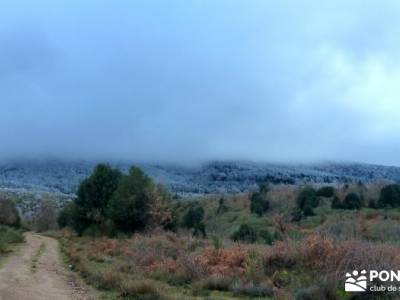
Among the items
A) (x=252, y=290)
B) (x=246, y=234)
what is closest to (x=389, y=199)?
(x=246, y=234)

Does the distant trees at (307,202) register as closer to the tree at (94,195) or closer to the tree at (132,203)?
the tree at (132,203)

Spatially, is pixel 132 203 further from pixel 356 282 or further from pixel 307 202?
pixel 356 282

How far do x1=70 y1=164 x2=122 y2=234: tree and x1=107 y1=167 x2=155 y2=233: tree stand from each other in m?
10.3

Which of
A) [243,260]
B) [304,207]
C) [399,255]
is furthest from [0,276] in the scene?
[304,207]

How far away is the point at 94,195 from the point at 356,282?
5661 centimetres

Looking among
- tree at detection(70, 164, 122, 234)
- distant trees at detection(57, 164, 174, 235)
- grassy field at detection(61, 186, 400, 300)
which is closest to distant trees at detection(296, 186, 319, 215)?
distant trees at detection(57, 164, 174, 235)

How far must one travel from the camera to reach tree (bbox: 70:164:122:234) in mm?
66750

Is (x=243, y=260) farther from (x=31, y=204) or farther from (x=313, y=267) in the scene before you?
(x=31, y=204)

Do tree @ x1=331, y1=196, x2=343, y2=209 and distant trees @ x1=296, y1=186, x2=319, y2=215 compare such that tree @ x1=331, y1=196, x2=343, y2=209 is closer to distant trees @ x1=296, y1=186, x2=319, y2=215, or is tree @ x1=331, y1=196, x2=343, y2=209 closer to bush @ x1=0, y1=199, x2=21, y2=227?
distant trees @ x1=296, y1=186, x2=319, y2=215

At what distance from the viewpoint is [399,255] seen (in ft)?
50.2

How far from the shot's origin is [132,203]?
53938 millimetres

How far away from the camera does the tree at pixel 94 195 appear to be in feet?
219

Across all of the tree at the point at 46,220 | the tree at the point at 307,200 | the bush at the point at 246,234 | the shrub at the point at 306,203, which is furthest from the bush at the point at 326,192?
the tree at the point at 46,220

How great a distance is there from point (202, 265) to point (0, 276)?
27.9ft
